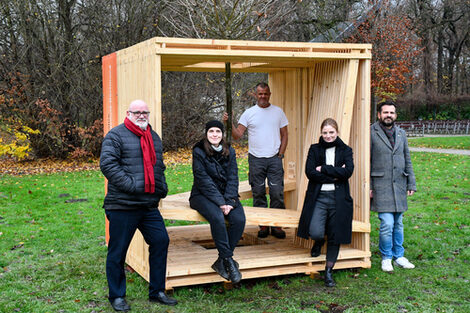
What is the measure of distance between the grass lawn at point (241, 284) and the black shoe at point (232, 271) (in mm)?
202

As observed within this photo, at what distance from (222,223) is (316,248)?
4.25ft

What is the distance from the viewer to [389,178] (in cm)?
636

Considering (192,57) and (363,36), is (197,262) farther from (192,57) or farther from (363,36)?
(363,36)

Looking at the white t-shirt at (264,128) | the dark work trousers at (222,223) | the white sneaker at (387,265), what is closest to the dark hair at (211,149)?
the dark work trousers at (222,223)

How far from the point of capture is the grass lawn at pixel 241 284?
524 cm

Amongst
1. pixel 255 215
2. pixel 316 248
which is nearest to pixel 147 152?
pixel 255 215

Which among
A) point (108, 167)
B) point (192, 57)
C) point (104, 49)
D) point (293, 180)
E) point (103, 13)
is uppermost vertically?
point (103, 13)

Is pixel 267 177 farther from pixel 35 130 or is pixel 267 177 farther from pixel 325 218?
pixel 35 130

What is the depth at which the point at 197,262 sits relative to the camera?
595 centimetres

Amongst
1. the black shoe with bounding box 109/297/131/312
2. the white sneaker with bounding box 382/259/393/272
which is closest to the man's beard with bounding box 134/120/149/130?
the black shoe with bounding box 109/297/131/312

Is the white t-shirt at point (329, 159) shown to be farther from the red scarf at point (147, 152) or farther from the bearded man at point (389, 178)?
the red scarf at point (147, 152)

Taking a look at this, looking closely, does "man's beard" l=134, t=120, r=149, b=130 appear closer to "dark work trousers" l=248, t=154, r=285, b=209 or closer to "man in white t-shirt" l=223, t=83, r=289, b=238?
"man in white t-shirt" l=223, t=83, r=289, b=238

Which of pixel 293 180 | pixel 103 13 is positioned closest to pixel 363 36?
pixel 103 13

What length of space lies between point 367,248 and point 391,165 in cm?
104
